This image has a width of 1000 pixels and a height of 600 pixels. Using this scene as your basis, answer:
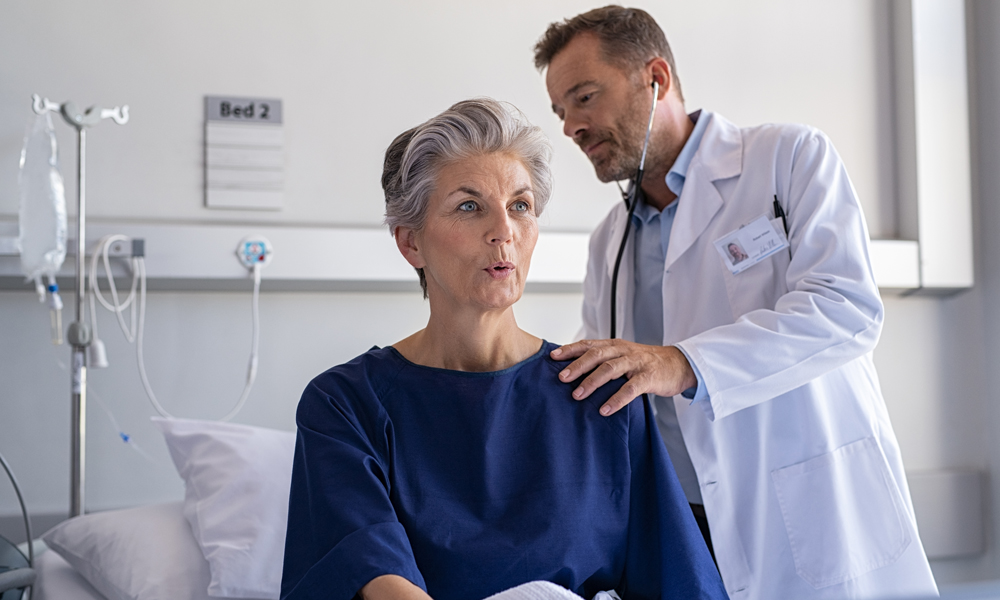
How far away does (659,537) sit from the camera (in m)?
1.17

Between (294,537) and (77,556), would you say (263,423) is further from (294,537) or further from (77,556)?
(294,537)

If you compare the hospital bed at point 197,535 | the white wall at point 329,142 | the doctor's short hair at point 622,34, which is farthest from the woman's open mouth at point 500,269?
the white wall at point 329,142

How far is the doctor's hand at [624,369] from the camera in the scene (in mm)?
1215

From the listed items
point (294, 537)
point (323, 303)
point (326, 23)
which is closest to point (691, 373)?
point (294, 537)

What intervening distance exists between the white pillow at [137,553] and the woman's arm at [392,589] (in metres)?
0.72

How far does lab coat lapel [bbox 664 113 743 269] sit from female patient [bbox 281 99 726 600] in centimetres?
43

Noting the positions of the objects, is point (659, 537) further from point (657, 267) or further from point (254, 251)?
point (254, 251)

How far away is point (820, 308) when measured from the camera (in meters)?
1.37

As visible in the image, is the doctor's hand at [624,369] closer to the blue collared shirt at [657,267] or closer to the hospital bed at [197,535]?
the blue collared shirt at [657,267]

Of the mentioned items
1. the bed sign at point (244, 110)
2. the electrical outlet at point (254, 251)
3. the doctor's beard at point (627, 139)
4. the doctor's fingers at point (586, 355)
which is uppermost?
the bed sign at point (244, 110)

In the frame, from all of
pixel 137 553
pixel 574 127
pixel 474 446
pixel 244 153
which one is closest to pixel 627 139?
pixel 574 127

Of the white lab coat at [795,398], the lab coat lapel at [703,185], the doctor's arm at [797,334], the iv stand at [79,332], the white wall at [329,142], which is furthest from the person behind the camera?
the white wall at [329,142]

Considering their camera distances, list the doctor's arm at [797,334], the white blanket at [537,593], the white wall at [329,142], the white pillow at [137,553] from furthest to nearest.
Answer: the white wall at [329,142]
the white pillow at [137,553]
the doctor's arm at [797,334]
the white blanket at [537,593]

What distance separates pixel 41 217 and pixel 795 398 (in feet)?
5.52
